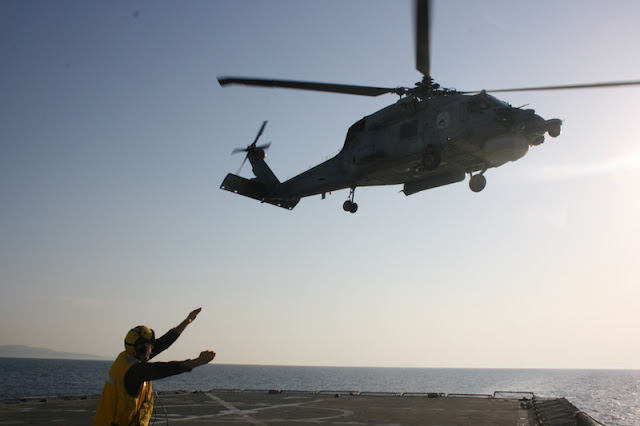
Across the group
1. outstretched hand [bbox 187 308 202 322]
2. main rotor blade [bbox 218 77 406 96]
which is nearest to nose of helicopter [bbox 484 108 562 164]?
main rotor blade [bbox 218 77 406 96]

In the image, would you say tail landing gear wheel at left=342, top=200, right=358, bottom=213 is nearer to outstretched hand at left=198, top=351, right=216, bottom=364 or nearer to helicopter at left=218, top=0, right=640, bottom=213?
helicopter at left=218, top=0, right=640, bottom=213

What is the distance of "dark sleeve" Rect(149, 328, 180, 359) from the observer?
5879 mm

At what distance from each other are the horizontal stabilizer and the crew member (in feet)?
57.2

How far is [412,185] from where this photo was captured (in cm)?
1912

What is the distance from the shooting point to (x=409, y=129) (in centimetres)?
1800

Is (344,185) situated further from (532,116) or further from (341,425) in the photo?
(341,425)

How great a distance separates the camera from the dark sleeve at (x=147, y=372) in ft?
15.8

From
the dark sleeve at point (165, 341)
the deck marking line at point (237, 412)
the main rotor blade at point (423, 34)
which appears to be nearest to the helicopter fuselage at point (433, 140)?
the main rotor blade at point (423, 34)

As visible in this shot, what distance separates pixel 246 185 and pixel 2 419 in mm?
12287

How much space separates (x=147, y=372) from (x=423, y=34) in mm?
11117

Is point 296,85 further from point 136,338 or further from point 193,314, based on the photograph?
point 136,338

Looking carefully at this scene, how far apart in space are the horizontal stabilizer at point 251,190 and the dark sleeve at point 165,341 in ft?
55.2

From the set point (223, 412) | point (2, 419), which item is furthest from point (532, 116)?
point (2, 419)

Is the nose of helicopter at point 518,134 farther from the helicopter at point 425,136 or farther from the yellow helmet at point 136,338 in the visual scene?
the yellow helmet at point 136,338
